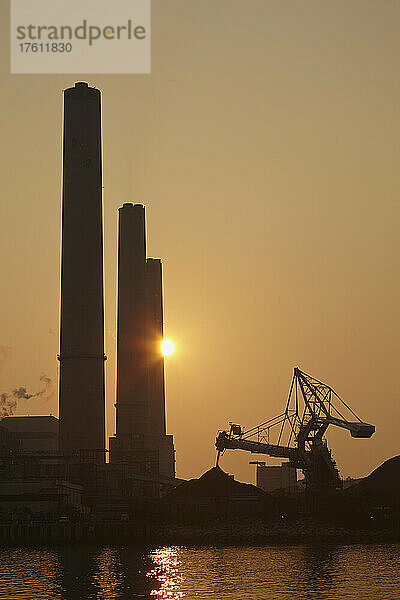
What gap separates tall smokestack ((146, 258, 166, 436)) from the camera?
175 metres

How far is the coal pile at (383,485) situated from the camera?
458ft

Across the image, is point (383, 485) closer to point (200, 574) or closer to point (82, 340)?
point (82, 340)

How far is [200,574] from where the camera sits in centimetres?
7762

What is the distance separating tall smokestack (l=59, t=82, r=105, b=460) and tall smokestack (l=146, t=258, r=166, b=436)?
2018 inches

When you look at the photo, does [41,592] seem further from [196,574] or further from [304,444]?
[304,444]

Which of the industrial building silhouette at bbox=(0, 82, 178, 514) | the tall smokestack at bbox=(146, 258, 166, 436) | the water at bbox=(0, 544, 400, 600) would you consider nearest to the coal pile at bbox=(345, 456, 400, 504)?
the industrial building silhouette at bbox=(0, 82, 178, 514)

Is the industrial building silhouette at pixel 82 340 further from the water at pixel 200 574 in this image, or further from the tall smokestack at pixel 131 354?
the water at pixel 200 574

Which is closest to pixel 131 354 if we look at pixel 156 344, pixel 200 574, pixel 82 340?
pixel 156 344

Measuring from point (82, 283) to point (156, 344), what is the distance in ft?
179

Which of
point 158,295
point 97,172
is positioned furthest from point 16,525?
point 158,295

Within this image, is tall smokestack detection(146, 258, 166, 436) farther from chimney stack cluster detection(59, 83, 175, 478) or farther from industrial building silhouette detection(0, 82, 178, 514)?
chimney stack cluster detection(59, 83, 175, 478)

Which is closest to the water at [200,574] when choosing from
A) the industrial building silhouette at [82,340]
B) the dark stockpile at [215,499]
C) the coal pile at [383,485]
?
the industrial building silhouette at [82,340]

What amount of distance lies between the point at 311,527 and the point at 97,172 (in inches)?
2013

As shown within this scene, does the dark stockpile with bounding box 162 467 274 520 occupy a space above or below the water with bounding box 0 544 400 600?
above
